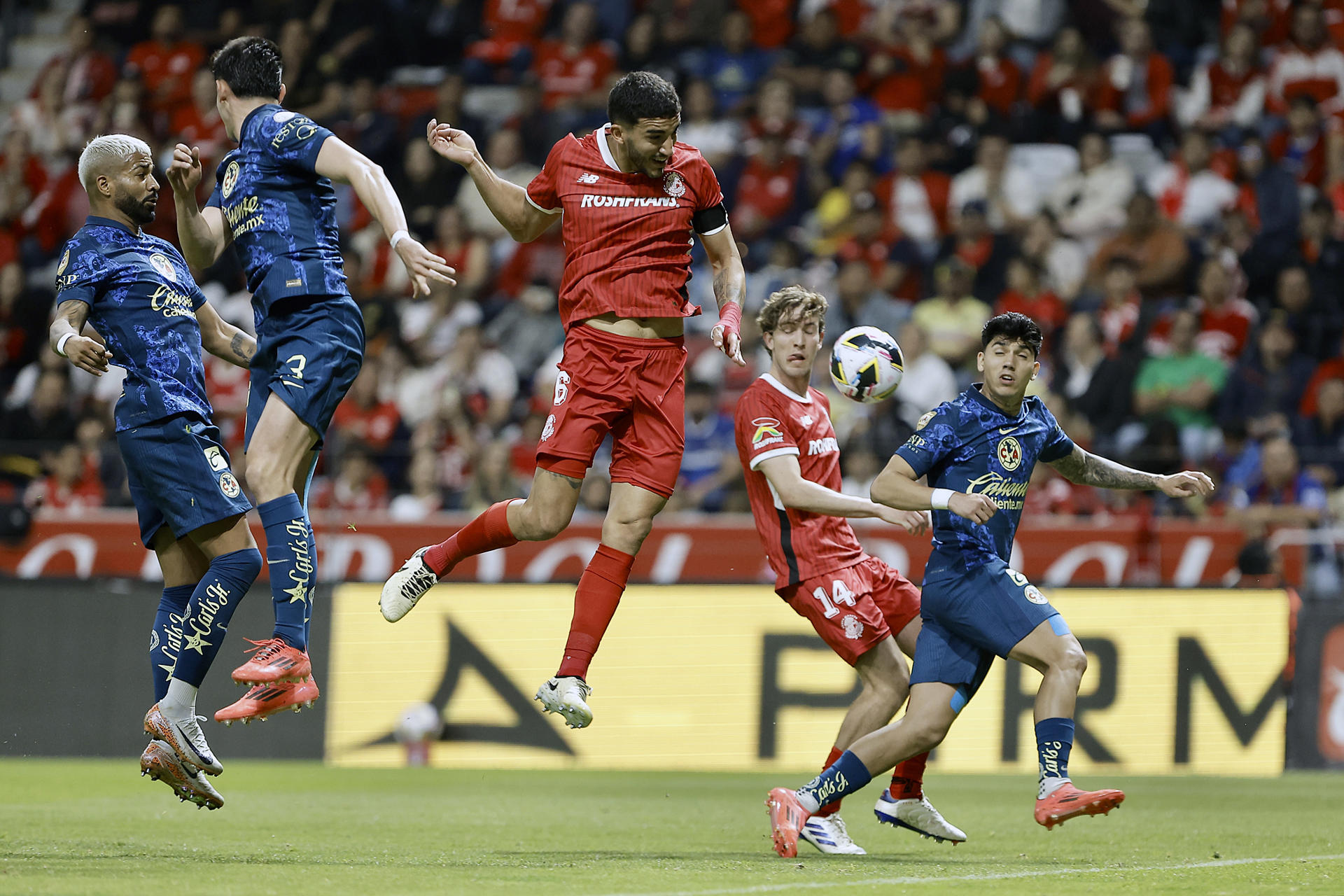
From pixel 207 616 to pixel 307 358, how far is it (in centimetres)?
110

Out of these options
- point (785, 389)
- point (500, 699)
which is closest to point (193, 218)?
point (785, 389)

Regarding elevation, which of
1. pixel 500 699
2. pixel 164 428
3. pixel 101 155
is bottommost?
pixel 500 699

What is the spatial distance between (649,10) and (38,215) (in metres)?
6.74

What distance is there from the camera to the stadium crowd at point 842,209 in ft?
44.3

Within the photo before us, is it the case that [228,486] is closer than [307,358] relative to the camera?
No

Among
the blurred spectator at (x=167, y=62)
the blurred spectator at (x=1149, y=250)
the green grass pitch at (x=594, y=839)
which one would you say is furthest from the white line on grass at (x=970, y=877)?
the blurred spectator at (x=167, y=62)

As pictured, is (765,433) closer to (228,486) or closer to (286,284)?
(286,284)

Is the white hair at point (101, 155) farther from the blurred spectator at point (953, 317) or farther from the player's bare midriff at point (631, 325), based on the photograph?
the blurred spectator at point (953, 317)

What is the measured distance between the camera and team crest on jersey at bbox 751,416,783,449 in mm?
7191

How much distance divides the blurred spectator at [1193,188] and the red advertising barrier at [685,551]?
424cm

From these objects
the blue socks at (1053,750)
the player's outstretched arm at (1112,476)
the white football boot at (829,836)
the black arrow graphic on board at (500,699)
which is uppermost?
the player's outstretched arm at (1112,476)

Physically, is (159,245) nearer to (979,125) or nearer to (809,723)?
(809,723)

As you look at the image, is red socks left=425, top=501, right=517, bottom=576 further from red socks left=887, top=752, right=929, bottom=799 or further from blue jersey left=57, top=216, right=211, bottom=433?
red socks left=887, top=752, right=929, bottom=799

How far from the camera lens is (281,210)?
6617 millimetres
